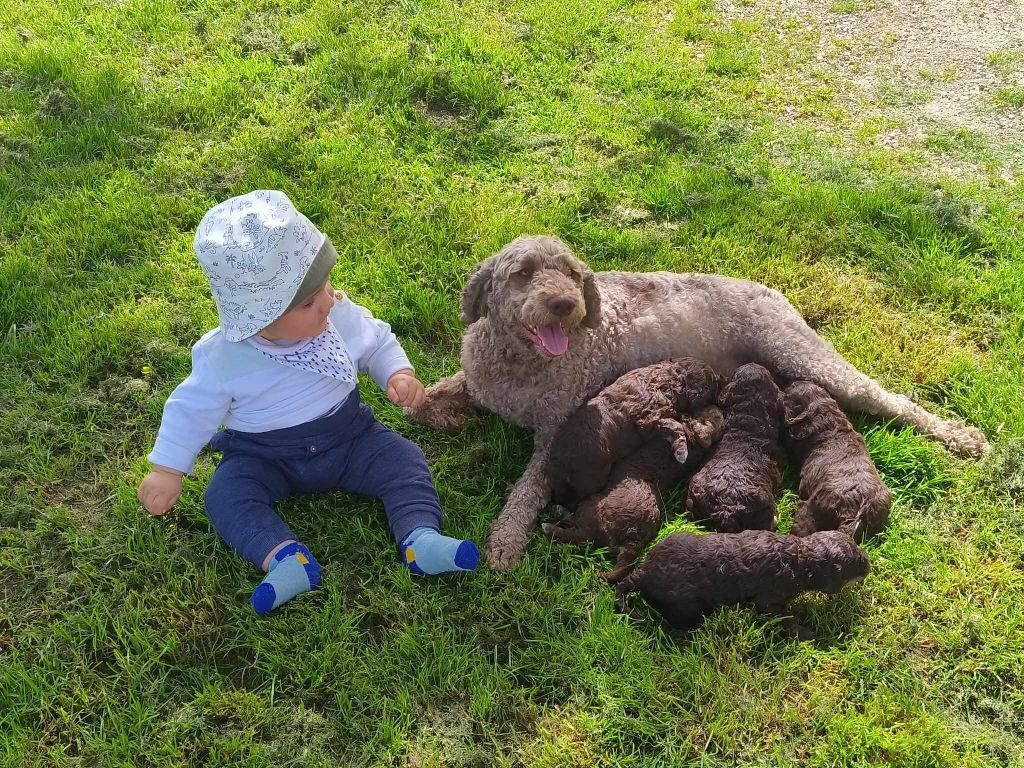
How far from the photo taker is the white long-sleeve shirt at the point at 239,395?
3.55 m

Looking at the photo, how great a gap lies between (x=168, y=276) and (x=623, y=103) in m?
4.11

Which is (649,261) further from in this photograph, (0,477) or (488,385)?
(0,477)

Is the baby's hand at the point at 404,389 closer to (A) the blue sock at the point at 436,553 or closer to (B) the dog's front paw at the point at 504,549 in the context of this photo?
(A) the blue sock at the point at 436,553

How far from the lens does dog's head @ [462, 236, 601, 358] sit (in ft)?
13.0

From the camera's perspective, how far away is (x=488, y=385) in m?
4.41

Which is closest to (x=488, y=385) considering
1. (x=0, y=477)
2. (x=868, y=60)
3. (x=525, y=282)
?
(x=525, y=282)

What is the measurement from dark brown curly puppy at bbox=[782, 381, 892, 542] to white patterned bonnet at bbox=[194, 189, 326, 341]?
2.71m

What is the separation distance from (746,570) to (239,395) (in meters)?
2.45

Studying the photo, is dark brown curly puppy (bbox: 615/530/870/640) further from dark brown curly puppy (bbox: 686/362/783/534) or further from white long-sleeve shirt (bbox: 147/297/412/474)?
white long-sleeve shirt (bbox: 147/297/412/474)

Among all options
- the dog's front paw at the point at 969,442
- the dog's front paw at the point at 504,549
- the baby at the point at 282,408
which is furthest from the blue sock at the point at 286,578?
the dog's front paw at the point at 969,442

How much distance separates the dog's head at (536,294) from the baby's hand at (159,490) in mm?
1728

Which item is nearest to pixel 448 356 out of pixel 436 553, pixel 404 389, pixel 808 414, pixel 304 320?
pixel 404 389

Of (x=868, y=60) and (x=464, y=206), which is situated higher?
(x=868, y=60)

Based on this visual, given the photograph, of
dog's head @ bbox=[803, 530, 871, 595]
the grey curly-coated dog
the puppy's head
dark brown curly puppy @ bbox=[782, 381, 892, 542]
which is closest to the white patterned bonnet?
the grey curly-coated dog
